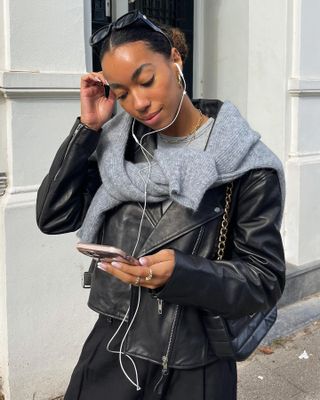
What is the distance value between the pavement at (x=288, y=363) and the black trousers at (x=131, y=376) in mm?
1756

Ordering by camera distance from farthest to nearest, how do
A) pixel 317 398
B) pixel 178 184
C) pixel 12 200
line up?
pixel 317 398
pixel 12 200
pixel 178 184

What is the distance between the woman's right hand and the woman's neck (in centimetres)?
20

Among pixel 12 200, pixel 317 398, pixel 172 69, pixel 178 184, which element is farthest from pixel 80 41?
pixel 317 398

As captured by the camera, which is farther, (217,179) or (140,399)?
(140,399)

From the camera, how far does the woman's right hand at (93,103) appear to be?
5.50 ft

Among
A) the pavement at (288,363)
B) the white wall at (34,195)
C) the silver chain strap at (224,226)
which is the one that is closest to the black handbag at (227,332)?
the silver chain strap at (224,226)

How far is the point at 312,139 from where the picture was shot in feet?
15.1

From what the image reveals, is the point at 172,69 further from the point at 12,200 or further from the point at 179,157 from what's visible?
the point at 12,200

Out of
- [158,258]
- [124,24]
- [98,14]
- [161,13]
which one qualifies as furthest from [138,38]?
[161,13]

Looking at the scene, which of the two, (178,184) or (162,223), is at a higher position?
(178,184)

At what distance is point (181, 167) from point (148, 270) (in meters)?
0.31

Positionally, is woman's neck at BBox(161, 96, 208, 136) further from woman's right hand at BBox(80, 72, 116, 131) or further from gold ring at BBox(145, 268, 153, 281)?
gold ring at BBox(145, 268, 153, 281)

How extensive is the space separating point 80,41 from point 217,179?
1906 mm

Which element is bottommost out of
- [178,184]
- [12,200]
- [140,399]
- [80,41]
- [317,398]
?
[317,398]
